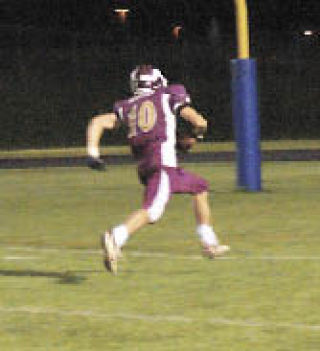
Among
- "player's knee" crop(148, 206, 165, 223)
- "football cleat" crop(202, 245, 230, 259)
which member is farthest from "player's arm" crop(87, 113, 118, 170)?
"football cleat" crop(202, 245, 230, 259)

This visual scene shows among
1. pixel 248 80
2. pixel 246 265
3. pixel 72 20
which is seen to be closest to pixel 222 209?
pixel 248 80

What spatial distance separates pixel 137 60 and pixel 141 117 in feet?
148

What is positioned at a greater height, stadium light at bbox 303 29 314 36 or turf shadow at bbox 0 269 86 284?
stadium light at bbox 303 29 314 36

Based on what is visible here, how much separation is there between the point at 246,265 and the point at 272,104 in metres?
39.5

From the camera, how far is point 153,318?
9.18 m

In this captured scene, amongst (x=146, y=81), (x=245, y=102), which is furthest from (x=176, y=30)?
(x=146, y=81)

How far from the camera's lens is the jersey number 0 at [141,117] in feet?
37.3

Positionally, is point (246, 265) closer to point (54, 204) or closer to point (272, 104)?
point (54, 204)

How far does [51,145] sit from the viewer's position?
144 ft

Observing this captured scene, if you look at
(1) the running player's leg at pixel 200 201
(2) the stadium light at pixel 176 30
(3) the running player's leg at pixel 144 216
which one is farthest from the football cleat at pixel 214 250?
(2) the stadium light at pixel 176 30

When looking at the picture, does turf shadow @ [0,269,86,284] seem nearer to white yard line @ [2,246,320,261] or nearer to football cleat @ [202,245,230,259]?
football cleat @ [202,245,230,259]

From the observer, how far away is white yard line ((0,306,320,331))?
8.76 m

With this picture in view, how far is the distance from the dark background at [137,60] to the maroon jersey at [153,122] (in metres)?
33.2

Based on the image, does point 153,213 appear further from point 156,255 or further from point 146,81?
point 156,255
